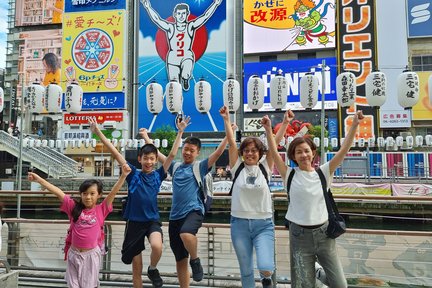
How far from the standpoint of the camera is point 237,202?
2.81 m

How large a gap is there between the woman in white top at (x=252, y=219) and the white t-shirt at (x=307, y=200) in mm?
227

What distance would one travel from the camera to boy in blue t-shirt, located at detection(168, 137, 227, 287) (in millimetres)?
2945

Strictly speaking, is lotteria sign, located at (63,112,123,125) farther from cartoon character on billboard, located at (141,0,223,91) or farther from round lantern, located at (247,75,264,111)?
round lantern, located at (247,75,264,111)

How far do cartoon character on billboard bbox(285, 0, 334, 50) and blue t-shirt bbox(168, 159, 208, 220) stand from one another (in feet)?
81.0

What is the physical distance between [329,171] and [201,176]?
42.5 inches

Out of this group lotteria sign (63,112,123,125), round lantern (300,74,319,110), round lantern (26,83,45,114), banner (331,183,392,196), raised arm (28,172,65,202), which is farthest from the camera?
lotteria sign (63,112,123,125)

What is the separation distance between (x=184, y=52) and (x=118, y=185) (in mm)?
25906

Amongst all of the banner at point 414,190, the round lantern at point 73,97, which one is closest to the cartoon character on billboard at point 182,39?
the round lantern at point 73,97

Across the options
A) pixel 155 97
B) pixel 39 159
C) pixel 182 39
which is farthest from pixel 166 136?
pixel 182 39

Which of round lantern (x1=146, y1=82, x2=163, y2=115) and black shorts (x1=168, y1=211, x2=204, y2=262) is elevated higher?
round lantern (x1=146, y1=82, x2=163, y2=115)

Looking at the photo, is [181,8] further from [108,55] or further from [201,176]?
[201,176]

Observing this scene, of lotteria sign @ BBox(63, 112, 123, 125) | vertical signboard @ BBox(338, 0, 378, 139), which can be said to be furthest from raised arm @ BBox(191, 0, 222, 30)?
vertical signboard @ BBox(338, 0, 378, 139)

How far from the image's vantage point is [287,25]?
26453 mm

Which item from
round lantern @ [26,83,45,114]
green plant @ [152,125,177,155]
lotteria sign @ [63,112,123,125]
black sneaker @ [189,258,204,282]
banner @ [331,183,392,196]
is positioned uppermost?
lotteria sign @ [63,112,123,125]
